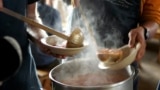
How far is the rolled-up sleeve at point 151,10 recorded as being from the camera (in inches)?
49.0

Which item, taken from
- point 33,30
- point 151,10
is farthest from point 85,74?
point 151,10

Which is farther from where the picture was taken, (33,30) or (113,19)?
(113,19)

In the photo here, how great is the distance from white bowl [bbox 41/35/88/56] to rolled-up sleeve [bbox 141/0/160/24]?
381 millimetres

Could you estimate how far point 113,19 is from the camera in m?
1.29

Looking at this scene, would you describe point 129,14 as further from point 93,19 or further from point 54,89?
point 54,89

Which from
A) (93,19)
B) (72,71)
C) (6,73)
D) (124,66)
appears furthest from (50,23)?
(6,73)

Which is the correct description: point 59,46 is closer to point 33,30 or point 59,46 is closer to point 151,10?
point 33,30

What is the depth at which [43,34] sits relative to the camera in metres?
1.06

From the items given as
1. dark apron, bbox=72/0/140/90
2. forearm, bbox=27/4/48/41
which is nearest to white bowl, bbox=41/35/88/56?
forearm, bbox=27/4/48/41

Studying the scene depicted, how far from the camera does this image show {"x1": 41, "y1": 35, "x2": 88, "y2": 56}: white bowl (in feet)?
3.18

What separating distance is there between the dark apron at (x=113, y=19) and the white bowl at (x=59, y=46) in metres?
0.29

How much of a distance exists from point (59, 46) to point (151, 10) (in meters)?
0.47

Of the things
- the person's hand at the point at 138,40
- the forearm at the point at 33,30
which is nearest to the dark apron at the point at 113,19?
the person's hand at the point at 138,40

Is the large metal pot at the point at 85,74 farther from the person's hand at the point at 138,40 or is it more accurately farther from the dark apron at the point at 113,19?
the dark apron at the point at 113,19
